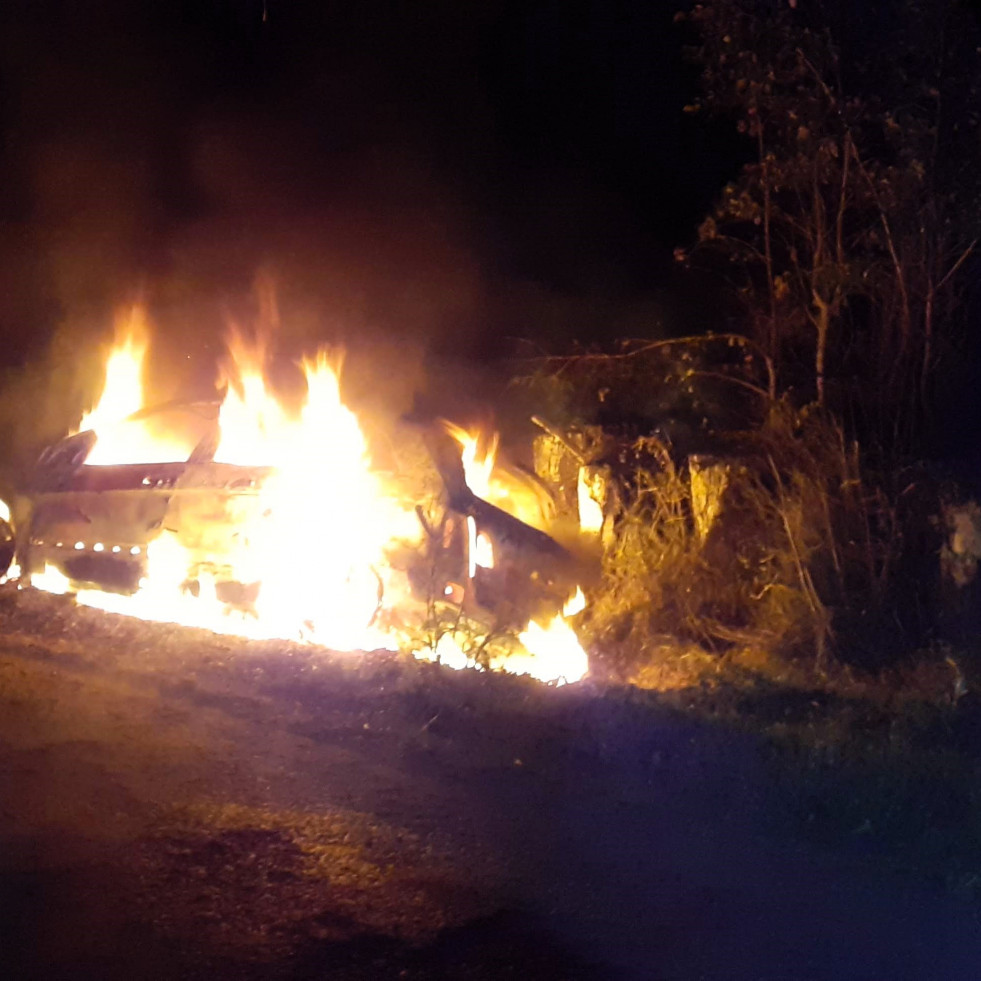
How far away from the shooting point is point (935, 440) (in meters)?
9.18

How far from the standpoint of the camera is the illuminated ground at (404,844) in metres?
4.02

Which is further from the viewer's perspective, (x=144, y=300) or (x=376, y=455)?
(x=144, y=300)

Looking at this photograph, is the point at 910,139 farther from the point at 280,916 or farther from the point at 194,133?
the point at 194,133

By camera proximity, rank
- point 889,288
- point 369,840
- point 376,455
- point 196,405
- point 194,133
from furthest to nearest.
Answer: point 194,133 < point 196,405 < point 376,455 < point 889,288 < point 369,840

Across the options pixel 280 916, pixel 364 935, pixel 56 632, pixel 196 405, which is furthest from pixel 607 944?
pixel 196 405

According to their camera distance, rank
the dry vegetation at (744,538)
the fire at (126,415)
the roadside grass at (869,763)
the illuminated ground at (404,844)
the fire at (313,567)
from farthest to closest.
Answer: the fire at (126,415) → the fire at (313,567) → the dry vegetation at (744,538) → the roadside grass at (869,763) → the illuminated ground at (404,844)

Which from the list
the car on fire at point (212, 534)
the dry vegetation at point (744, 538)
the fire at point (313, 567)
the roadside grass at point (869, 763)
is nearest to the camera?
the roadside grass at point (869, 763)

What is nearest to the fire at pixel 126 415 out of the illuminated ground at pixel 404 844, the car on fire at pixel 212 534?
the car on fire at pixel 212 534

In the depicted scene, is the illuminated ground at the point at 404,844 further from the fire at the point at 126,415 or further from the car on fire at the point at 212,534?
the fire at the point at 126,415

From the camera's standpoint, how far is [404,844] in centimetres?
485

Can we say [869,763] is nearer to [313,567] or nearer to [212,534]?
[313,567]

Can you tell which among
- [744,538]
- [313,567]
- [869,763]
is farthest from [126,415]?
[869,763]

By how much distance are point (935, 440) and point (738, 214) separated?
7.81 feet

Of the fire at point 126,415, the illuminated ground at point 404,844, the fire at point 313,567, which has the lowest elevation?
the illuminated ground at point 404,844
